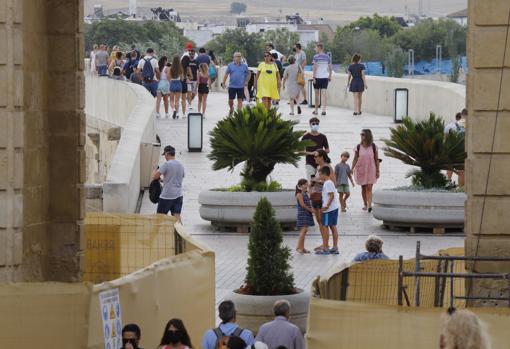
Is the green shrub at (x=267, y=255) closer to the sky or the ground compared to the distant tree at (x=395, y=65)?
closer to the sky

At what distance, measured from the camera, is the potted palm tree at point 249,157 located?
2469 cm

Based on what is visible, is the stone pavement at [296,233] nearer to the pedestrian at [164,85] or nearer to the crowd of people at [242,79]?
the crowd of people at [242,79]

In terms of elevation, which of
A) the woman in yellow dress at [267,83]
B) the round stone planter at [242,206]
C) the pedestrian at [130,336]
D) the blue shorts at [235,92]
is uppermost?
the woman in yellow dress at [267,83]

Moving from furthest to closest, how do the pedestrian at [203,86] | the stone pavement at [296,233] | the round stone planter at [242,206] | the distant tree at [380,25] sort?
the distant tree at [380,25], the pedestrian at [203,86], the round stone planter at [242,206], the stone pavement at [296,233]

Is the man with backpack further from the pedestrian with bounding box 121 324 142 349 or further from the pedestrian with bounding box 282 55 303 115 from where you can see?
the pedestrian with bounding box 121 324 142 349

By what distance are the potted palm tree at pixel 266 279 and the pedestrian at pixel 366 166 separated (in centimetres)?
1007

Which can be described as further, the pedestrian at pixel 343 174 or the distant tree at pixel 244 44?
the distant tree at pixel 244 44

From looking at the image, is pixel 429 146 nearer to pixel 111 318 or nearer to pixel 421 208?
pixel 421 208

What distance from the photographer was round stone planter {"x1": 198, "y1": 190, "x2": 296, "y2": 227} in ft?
80.5

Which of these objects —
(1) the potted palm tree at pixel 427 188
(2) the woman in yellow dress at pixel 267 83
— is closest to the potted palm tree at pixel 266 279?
(1) the potted palm tree at pixel 427 188

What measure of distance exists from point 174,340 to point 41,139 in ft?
13.4

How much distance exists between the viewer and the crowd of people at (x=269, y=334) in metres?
8.69

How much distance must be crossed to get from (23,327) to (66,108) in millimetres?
3714

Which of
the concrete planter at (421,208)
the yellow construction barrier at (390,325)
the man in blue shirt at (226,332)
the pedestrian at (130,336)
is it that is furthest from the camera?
the concrete planter at (421,208)
